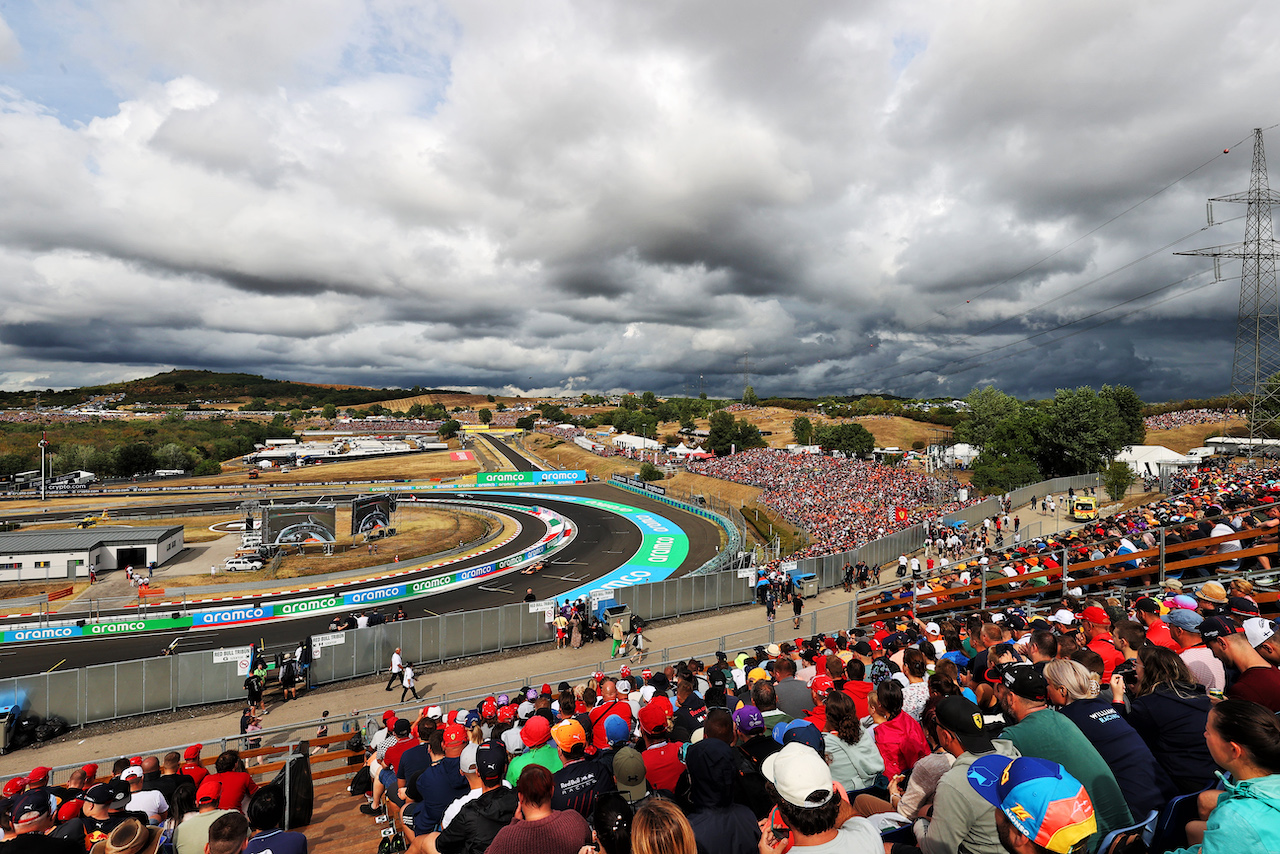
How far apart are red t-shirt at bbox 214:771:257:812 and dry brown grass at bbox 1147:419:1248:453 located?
10590 centimetres

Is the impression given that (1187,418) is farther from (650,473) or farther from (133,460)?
(133,460)

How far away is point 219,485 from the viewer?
78.1 meters

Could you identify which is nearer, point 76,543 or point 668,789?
point 668,789

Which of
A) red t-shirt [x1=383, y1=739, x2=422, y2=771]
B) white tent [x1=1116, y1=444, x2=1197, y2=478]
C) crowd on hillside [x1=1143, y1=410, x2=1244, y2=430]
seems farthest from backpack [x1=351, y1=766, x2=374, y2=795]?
crowd on hillside [x1=1143, y1=410, x2=1244, y2=430]

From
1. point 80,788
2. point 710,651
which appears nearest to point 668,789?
point 80,788

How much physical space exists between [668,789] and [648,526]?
43.2 meters

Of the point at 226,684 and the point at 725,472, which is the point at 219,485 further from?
the point at 226,684

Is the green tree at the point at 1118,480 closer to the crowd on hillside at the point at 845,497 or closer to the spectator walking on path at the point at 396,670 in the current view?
the crowd on hillside at the point at 845,497

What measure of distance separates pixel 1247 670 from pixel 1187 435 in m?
109

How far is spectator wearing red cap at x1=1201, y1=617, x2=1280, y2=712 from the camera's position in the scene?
160 inches

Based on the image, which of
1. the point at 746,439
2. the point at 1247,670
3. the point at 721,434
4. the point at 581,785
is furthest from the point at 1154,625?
the point at 746,439

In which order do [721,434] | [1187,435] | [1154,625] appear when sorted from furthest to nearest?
[721,434] < [1187,435] < [1154,625]

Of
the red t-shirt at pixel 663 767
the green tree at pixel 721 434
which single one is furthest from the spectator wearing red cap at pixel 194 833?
the green tree at pixel 721 434

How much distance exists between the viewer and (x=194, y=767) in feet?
27.2
